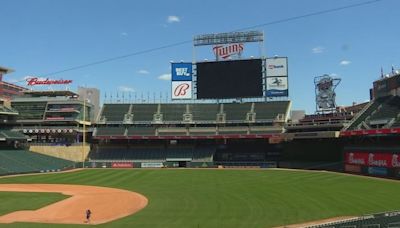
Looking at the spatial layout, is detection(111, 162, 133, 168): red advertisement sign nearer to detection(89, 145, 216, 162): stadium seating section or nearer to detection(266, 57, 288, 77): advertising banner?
detection(89, 145, 216, 162): stadium seating section

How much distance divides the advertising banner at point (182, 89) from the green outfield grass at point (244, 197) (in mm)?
23895

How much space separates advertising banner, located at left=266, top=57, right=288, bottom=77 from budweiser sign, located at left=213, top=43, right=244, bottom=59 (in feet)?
20.4

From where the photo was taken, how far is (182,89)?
8538cm

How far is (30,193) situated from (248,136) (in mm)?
43369

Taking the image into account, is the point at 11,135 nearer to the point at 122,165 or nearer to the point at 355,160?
the point at 122,165

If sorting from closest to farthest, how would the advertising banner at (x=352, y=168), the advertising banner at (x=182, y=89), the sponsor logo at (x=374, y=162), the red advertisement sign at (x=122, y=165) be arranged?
the sponsor logo at (x=374, y=162)
the advertising banner at (x=352, y=168)
the red advertisement sign at (x=122, y=165)
the advertising banner at (x=182, y=89)

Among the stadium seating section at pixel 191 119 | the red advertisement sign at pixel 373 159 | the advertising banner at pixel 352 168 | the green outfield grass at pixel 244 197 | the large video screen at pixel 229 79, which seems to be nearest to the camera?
the green outfield grass at pixel 244 197

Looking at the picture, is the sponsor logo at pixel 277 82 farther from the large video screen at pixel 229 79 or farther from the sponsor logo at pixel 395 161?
the sponsor logo at pixel 395 161

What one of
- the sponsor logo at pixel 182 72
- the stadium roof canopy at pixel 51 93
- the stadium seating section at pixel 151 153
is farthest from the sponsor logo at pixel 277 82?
the stadium roof canopy at pixel 51 93

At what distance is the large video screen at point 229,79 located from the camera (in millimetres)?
83000

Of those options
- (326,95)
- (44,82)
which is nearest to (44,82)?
(44,82)

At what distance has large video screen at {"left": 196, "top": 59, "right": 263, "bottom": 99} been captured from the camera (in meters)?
83.0

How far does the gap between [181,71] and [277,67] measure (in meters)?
18.3

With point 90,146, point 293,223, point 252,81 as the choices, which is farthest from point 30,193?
point 252,81
